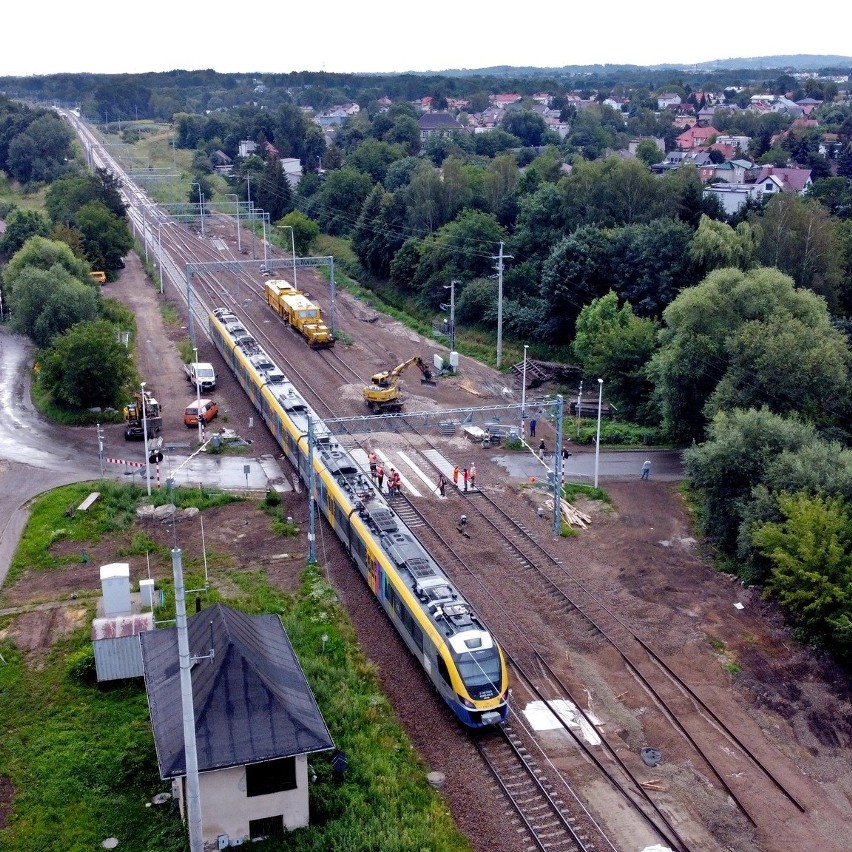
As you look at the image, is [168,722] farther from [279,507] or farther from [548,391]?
[548,391]

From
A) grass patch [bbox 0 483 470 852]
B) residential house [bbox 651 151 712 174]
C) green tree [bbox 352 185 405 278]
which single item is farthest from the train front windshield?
residential house [bbox 651 151 712 174]

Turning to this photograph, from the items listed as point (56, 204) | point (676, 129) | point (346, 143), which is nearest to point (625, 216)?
point (56, 204)

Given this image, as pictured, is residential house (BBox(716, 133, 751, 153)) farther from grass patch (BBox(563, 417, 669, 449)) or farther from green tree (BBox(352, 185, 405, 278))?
grass patch (BBox(563, 417, 669, 449))

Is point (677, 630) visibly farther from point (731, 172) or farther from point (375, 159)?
point (731, 172)

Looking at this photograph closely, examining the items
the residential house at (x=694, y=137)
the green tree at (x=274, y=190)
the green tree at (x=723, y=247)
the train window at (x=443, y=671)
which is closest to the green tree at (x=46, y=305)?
the green tree at (x=723, y=247)

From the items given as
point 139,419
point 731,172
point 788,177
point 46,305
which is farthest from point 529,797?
point 731,172
